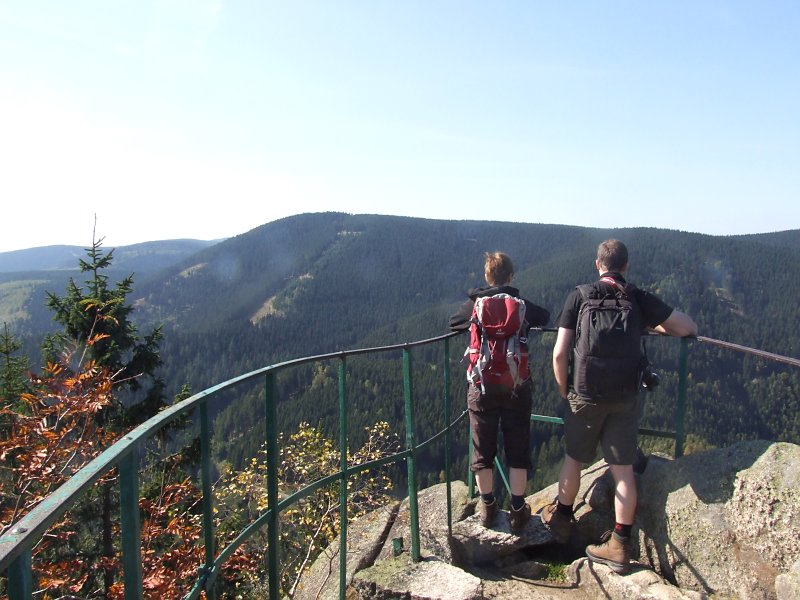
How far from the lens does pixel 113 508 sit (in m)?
12.7

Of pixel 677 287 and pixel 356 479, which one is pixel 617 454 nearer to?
pixel 356 479

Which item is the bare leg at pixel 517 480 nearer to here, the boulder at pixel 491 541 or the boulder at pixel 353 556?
the boulder at pixel 491 541

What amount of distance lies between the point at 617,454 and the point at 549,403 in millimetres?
77097

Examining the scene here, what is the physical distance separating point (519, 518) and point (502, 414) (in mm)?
840

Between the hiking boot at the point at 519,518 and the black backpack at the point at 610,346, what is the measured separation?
111cm

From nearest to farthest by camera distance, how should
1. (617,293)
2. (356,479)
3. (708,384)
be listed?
(617,293)
(356,479)
(708,384)

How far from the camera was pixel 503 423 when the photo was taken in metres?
4.43

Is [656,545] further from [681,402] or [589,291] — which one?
[589,291]

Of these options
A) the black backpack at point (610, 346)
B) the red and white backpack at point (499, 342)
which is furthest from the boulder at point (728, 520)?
the red and white backpack at point (499, 342)

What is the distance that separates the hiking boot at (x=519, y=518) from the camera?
4.54 m

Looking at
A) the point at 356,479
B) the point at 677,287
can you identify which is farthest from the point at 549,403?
the point at 677,287

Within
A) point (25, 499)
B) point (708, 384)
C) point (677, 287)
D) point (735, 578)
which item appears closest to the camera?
point (735, 578)

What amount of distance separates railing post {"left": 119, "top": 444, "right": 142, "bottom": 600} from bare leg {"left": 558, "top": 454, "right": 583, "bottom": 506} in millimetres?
3312

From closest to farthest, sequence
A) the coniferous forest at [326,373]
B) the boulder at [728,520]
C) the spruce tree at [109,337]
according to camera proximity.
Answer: the boulder at [728,520]
the coniferous forest at [326,373]
the spruce tree at [109,337]
